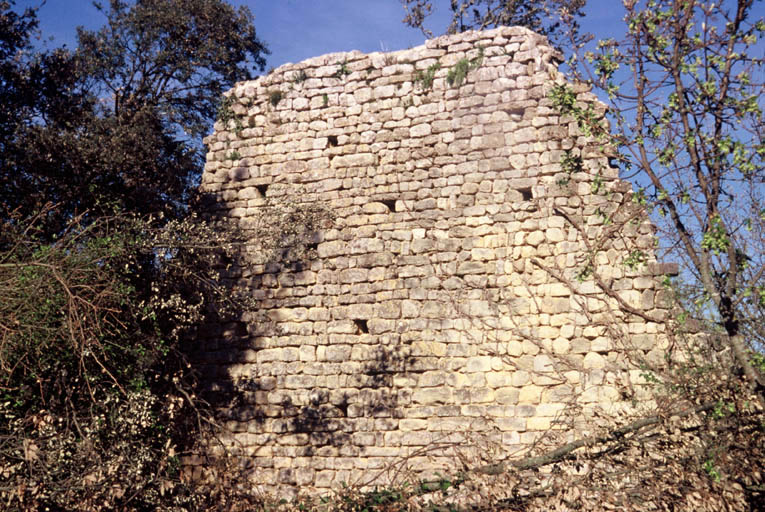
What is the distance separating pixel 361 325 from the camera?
24.1 feet

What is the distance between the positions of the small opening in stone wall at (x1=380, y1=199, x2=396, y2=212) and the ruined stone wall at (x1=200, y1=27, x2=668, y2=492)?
0.01 metres

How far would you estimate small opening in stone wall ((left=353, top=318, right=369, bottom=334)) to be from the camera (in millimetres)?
7332

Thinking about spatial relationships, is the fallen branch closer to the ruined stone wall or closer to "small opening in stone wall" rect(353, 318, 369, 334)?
the ruined stone wall

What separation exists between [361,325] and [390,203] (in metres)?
1.37

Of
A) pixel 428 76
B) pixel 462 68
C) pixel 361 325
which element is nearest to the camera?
pixel 361 325

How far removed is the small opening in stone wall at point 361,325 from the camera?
733 centimetres

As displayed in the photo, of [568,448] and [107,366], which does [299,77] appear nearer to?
[107,366]

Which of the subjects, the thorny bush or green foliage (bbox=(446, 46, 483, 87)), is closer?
the thorny bush

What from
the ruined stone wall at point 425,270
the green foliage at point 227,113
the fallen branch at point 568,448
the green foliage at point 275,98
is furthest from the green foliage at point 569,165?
the green foliage at point 227,113

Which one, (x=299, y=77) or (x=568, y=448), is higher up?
(x=299, y=77)

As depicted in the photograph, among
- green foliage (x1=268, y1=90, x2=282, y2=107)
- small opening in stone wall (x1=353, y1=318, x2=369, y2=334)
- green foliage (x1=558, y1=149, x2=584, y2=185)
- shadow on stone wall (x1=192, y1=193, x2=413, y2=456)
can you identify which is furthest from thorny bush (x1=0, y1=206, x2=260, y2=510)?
green foliage (x1=558, y1=149, x2=584, y2=185)

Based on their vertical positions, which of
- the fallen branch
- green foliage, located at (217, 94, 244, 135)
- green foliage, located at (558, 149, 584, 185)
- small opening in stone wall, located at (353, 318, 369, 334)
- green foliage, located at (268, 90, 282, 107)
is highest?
green foliage, located at (268, 90, 282, 107)

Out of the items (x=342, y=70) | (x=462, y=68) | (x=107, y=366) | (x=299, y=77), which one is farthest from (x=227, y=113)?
(x=107, y=366)

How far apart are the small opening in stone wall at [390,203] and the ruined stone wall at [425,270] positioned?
1 cm
